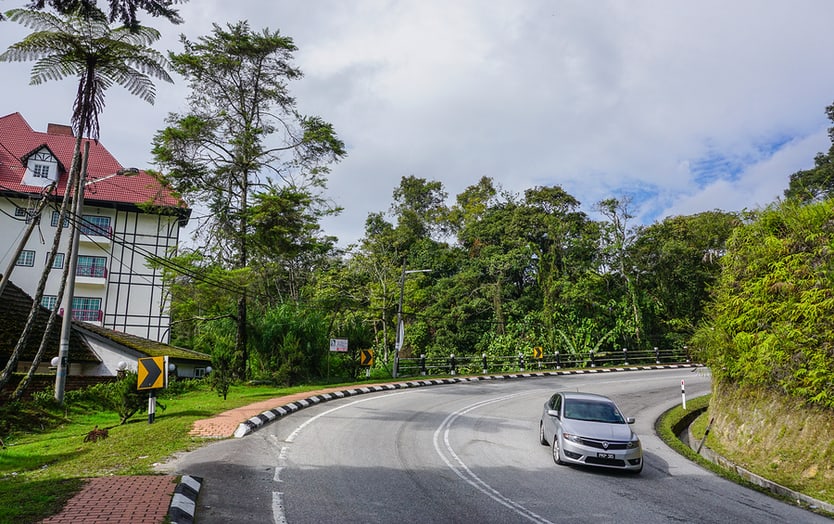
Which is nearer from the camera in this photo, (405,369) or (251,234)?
(251,234)

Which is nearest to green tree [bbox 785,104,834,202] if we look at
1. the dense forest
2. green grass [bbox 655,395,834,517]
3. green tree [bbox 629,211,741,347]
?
the dense forest

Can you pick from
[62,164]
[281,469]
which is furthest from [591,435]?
[62,164]

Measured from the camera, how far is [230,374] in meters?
23.6

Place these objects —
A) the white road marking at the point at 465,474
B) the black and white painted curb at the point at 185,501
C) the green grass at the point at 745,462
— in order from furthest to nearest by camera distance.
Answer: the green grass at the point at 745,462
the white road marking at the point at 465,474
the black and white painted curb at the point at 185,501

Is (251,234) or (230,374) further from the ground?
(251,234)

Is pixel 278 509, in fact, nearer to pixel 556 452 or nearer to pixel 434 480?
pixel 434 480

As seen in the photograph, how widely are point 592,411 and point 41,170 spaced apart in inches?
1543

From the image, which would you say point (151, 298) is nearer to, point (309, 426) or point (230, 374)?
point (230, 374)

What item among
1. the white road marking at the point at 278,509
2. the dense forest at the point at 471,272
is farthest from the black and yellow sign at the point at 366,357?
the white road marking at the point at 278,509

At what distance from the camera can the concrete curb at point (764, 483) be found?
8839 millimetres

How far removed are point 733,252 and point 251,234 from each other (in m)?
19.7

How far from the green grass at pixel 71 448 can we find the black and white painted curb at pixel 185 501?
1.23m

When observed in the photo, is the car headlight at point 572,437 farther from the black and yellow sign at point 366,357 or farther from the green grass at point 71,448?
the black and yellow sign at point 366,357

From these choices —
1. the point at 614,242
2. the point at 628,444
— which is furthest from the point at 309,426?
the point at 614,242
